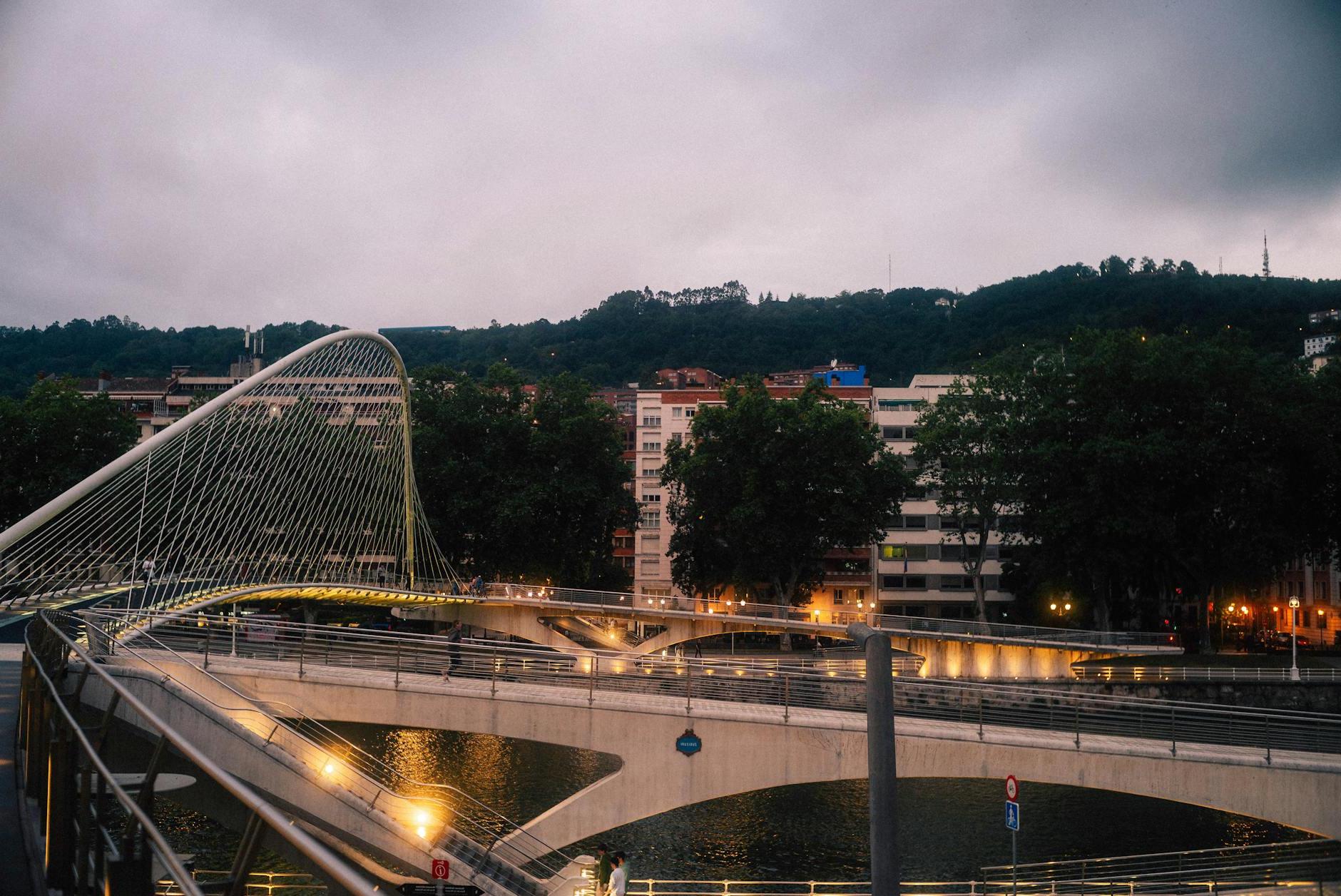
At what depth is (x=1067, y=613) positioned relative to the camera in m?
65.6

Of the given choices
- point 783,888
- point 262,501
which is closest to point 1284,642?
point 783,888

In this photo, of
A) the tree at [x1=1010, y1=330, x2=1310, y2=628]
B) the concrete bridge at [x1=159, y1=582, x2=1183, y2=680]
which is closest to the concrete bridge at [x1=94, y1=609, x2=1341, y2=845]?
the concrete bridge at [x1=159, y1=582, x2=1183, y2=680]

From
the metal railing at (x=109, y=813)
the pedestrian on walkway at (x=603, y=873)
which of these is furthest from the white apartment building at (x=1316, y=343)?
the metal railing at (x=109, y=813)

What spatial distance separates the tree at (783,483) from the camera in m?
57.2

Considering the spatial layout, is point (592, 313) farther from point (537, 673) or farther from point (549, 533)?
point (537, 673)

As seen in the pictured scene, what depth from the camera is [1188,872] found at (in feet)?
63.1

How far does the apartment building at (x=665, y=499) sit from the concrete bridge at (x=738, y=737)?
49881 mm

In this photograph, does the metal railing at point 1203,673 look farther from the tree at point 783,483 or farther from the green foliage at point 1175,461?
the tree at point 783,483

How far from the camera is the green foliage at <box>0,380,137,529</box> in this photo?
5203cm

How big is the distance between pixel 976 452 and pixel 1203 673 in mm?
17858

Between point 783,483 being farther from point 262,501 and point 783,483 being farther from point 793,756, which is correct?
point 793,756

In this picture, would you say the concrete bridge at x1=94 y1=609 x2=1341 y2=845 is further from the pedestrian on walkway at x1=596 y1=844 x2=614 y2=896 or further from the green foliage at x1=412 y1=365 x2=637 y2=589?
the green foliage at x1=412 y1=365 x2=637 y2=589

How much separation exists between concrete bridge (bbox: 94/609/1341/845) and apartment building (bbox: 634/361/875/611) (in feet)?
164

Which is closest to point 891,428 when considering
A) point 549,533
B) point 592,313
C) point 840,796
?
point 549,533
